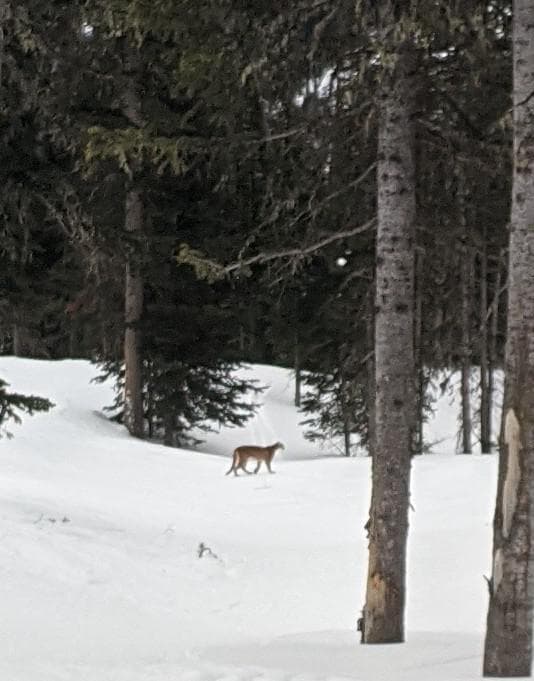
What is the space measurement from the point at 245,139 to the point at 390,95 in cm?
181

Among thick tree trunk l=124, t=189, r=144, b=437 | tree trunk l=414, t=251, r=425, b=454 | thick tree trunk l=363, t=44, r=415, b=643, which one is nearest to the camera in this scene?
thick tree trunk l=363, t=44, r=415, b=643

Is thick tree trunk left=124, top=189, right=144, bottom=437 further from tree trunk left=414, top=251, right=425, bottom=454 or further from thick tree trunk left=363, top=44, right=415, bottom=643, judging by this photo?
thick tree trunk left=363, top=44, right=415, bottom=643

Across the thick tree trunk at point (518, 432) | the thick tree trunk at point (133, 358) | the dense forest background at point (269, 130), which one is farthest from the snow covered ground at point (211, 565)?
the dense forest background at point (269, 130)

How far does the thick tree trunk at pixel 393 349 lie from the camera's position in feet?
25.2

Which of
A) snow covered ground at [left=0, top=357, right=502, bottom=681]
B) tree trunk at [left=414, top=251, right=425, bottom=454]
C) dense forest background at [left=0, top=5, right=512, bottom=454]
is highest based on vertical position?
dense forest background at [left=0, top=5, right=512, bottom=454]

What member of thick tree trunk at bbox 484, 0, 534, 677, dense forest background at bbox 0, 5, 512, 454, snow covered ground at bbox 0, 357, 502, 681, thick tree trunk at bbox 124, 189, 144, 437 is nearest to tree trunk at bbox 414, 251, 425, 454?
dense forest background at bbox 0, 5, 512, 454

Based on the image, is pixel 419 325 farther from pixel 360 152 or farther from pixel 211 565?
pixel 360 152

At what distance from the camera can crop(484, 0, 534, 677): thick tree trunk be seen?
18.0 feet

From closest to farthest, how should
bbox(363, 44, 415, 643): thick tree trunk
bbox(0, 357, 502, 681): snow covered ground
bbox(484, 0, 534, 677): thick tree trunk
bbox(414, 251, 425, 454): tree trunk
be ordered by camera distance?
bbox(484, 0, 534, 677): thick tree trunk < bbox(0, 357, 502, 681): snow covered ground < bbox(363, 44, 415, 643): thick tree trunk < bbox(414, 251, 425, 454): tree trunk

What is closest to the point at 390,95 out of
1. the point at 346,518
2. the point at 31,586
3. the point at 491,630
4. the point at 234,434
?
the point at 491,630

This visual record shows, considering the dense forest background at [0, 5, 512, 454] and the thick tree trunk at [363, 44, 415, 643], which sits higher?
the dense forest background at [0, 5, 512, 454]

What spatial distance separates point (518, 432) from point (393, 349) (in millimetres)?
2314

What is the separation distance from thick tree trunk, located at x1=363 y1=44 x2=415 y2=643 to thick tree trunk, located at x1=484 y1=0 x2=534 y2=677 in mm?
2039

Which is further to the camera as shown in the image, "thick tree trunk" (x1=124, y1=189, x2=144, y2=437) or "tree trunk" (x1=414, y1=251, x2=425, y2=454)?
"thick tree trunk" (x1=124, y1=189, x2=144, y2=437)
